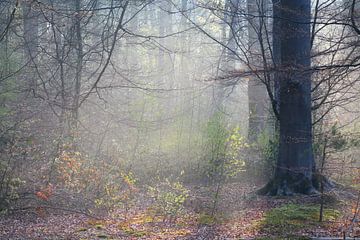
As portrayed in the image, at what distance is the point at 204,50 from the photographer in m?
33.3

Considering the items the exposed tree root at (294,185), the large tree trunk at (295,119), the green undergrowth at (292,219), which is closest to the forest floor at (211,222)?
the green undergrowth at (292,219)

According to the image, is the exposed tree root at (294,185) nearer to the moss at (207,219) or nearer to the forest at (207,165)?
the forest at (207,165)

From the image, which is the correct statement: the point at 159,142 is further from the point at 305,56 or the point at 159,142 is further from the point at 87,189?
the point at 305,56

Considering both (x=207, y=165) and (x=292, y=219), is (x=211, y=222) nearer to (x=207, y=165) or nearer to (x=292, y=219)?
(x=292, y=219)

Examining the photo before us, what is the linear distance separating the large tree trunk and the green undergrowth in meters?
1.07

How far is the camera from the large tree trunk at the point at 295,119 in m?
9.84

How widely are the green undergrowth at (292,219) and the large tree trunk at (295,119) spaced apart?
3.52 feet

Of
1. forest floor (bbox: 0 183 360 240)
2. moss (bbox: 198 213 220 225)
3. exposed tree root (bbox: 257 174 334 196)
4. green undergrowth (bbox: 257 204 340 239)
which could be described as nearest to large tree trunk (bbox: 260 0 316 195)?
exposed tree root (bbox: 257 174 334 196)

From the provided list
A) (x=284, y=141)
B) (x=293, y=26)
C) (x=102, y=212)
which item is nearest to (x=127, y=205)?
(x=102, y=212)

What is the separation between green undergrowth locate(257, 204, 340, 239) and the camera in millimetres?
7672

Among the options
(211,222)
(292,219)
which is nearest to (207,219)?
(211,222)

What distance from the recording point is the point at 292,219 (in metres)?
8.31

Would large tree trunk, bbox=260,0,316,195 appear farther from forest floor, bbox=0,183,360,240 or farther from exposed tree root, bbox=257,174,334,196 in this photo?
forest floor, bbox=0,183,360,240

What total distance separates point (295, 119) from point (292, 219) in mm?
2538
